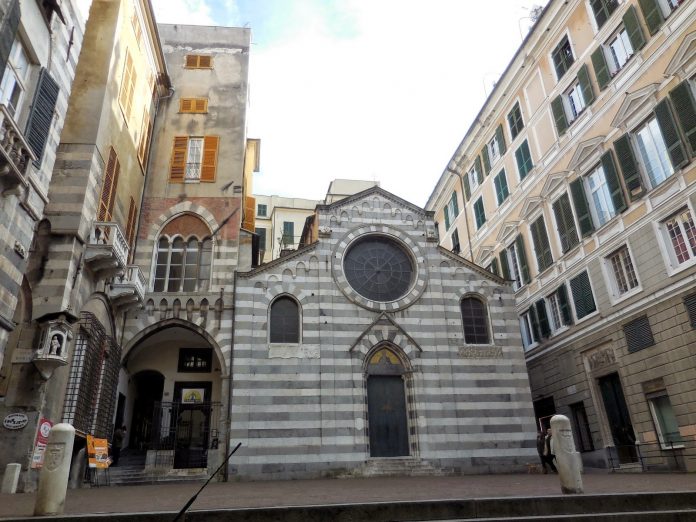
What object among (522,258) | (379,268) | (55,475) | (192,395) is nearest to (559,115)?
(522,258)

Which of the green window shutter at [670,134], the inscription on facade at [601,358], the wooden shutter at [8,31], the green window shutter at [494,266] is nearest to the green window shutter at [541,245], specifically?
the green window shutter at [494,266]

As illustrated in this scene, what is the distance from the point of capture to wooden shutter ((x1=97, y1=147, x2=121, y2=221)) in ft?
57.1

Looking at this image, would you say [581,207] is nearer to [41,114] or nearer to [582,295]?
[582,295]

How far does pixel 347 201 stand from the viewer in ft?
72.2

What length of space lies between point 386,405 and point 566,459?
35.0 ft

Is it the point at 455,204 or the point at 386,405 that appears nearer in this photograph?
the point at 386,405

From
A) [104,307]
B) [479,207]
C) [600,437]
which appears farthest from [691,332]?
[104,307]

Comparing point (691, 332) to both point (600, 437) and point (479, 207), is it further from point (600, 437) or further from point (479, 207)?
point (479, 207)

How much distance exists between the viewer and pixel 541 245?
23.1 meters

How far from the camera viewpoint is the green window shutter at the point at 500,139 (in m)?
26.9

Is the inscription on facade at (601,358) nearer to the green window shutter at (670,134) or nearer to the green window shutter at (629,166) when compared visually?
the green window shutter at (629,166)

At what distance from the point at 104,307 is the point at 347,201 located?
32.1ft

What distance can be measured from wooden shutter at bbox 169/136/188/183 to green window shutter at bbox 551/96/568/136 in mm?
15498

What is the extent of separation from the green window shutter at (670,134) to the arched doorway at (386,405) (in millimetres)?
10943
